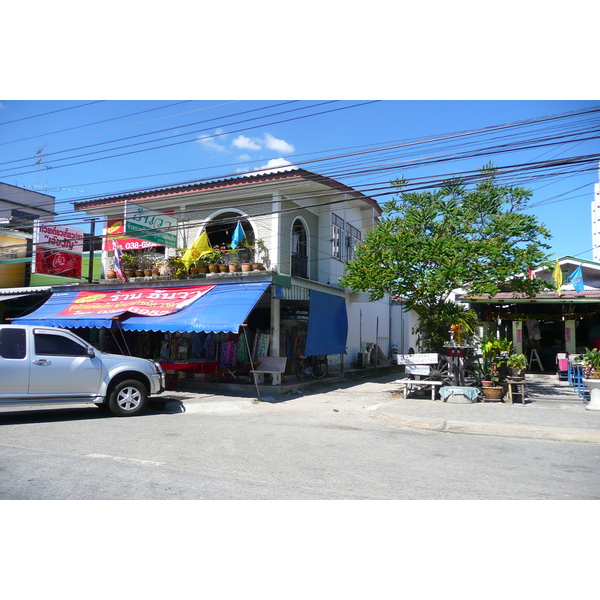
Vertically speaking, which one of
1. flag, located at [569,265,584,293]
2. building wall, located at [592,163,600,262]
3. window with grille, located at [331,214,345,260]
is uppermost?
building wall, located at [592,163,600,262]

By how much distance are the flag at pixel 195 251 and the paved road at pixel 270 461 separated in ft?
22.2

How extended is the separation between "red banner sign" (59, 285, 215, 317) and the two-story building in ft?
0.45

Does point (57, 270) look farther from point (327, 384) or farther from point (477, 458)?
point (477, 458)

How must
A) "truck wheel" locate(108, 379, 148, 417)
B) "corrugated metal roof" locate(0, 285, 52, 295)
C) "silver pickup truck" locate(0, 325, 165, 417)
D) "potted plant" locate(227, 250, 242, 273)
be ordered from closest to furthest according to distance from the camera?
1. "silver pickup truck" locate(0, 325, 165, 417)
2. "truck wheel" locate(108, 379, 148, 417)
3. "potted plant" locate(227, 250, 242, 273)
4. "corrugated metal roof" locate(0, 285, 52, 295)

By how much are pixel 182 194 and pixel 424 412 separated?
11408 millimetres

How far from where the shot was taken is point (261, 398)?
44.3 feet

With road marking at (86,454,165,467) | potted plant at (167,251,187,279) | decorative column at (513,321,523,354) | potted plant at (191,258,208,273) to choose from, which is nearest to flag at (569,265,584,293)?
decorative column at (513,321,523,354)

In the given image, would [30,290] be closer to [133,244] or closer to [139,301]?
[133,244]

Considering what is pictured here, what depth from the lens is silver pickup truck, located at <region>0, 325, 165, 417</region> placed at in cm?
927

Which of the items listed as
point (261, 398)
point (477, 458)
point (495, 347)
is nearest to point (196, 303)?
point (261, 398)

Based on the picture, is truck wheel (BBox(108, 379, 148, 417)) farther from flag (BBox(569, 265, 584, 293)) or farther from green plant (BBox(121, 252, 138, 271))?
flag (BBox(569, 265, 584, 293))

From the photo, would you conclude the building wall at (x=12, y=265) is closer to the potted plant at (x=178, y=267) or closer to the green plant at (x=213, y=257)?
the potted plant at (x=178, y=267)

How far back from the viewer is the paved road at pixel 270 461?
17.8ft

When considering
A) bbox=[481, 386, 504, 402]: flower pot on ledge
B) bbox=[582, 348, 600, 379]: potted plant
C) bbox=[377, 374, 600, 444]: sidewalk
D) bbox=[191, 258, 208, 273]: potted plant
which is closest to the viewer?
bbox=[377, 374, 600, 444]: sidewalk
